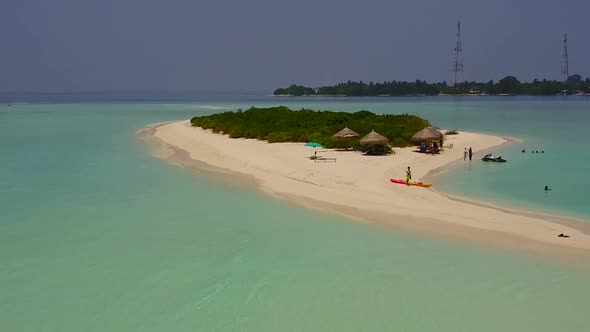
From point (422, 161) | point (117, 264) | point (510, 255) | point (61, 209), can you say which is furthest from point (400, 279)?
point (422, 161)

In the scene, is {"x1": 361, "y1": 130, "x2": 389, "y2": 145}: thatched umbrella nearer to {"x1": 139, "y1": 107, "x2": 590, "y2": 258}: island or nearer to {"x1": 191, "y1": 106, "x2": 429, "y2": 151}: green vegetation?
{"x1": 139, "y1": 107, "x2": 590, "y2": 258}: island

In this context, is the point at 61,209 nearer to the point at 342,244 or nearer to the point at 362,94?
the point at 342,244

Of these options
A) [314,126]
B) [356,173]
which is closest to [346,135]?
[314,126]

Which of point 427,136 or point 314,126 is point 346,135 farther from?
point 314,126

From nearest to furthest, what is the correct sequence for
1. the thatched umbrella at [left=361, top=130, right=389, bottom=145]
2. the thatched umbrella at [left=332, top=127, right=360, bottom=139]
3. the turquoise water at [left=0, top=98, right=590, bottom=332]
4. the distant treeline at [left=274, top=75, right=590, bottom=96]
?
the turquoise water at [left=0, top=98, right=590, bottom=332] < the thatched umbrella at [left=361, top=130, right=389, bottom=145] < the thatched umbrella at [left=332, top=127, right=360, bottom=139] < the distant treeline at [left=274, top=75, right=590, bottom=96]

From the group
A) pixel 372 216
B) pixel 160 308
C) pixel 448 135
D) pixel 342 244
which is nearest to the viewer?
pixel 160 308

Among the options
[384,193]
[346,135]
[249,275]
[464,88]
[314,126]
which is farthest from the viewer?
[464,88]

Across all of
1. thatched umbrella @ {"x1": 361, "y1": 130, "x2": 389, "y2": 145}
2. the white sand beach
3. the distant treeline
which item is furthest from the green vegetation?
the distant treeline
